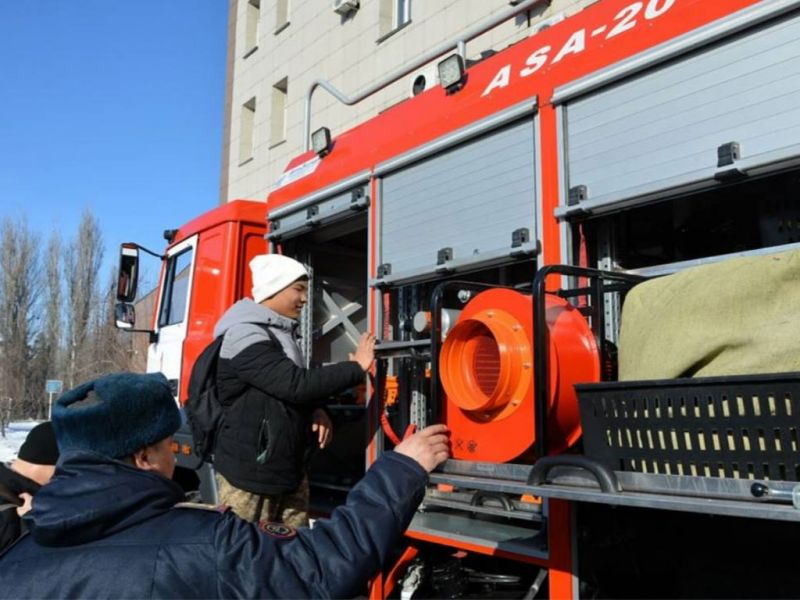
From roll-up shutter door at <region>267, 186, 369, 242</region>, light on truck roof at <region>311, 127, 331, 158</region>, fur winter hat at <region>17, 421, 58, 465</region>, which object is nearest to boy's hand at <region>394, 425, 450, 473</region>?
fur winter hat at <region>17, 421, 58, 465</region>

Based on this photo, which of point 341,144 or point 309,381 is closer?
point 309,381

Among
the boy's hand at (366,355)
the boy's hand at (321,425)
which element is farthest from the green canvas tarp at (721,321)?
the boy's hand at (321,425)

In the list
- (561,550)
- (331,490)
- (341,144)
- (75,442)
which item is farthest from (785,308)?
(331,490)

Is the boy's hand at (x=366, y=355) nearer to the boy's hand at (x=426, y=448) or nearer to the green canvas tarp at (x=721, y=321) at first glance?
the boy's hand at (x=426, y=448)

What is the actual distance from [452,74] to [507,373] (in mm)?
1737

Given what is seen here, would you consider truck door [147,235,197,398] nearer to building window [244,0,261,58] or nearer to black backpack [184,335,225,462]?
black backpack [184,335,225,462]

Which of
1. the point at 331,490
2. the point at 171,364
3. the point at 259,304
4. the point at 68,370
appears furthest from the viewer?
the point at 68,370

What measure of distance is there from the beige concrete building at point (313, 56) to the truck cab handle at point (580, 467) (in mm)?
7018

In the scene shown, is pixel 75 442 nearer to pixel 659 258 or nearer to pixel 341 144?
pixel 659 258

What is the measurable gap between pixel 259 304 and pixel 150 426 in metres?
1.86

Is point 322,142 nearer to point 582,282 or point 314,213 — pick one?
point 314,213

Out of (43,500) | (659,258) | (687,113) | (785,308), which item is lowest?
(43,500)

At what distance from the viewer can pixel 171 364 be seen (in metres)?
5.14

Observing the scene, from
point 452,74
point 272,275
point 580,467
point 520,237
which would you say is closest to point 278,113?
point 452,74
